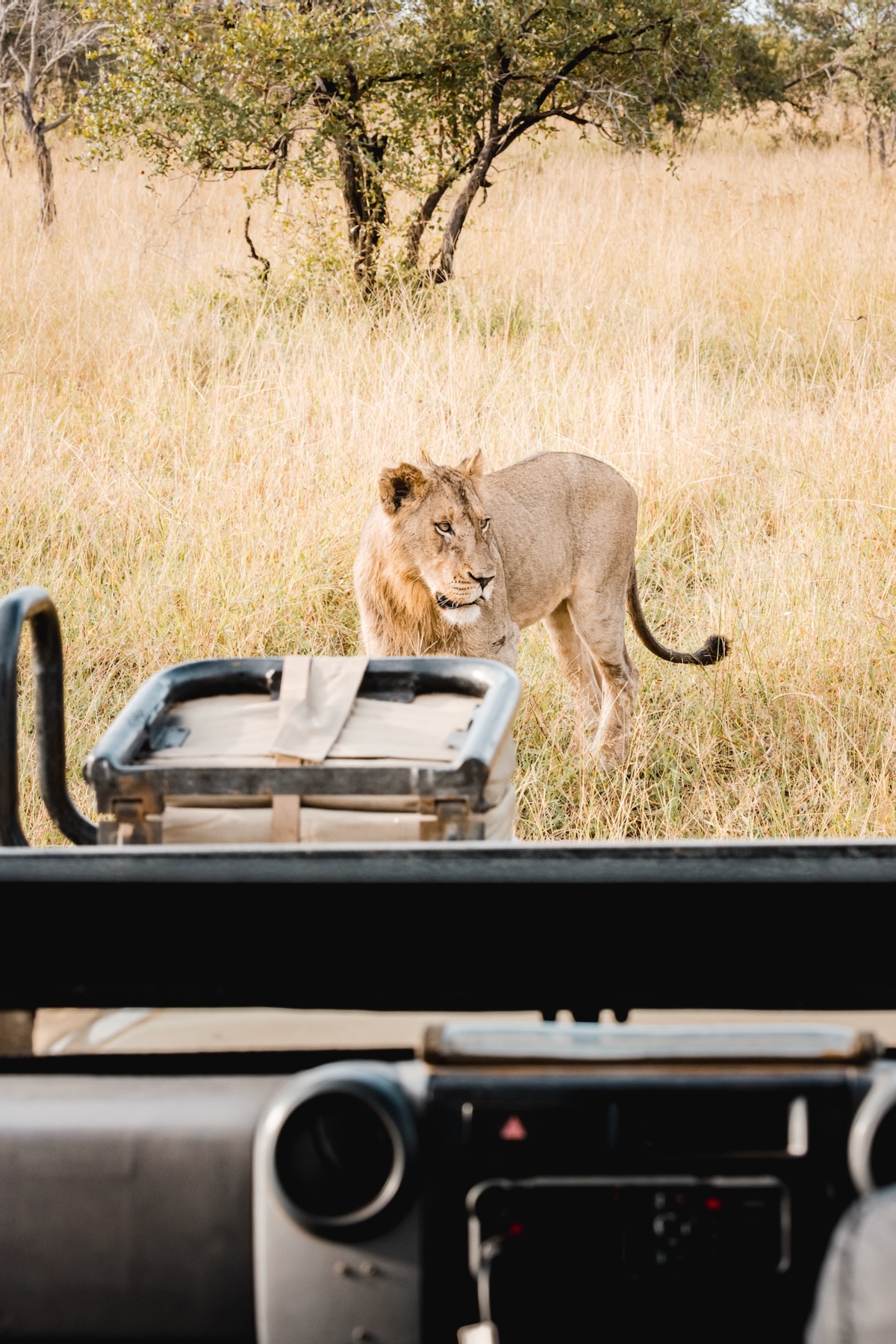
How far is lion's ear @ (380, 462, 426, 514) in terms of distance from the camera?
13.9ft

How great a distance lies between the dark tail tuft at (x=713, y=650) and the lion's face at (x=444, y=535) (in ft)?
2.53

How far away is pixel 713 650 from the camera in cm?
470

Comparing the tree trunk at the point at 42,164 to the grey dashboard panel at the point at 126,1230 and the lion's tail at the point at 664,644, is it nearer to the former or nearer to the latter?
the lion's tail at the point at 664,644

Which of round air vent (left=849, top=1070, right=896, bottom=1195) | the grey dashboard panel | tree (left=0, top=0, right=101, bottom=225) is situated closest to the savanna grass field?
tree (left=0, top=0, right=101, bottom=225)

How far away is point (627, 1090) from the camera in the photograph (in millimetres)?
940

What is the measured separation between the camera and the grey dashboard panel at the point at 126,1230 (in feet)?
3.37

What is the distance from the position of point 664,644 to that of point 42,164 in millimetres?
7814

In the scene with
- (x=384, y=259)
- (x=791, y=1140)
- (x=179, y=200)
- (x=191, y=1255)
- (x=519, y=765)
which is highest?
(x=179, y=200)

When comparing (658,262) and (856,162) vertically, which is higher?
(856,162)

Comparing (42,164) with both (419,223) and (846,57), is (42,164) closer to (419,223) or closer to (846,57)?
(419,223)

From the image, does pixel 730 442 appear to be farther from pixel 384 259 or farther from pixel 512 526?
pixel 384 259

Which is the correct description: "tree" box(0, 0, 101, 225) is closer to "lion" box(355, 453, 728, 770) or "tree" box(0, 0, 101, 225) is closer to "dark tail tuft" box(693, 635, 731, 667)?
"lion" box(355, 453, 728, 770)

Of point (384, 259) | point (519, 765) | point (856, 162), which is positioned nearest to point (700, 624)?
point (519, 765)

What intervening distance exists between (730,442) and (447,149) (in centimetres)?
376
